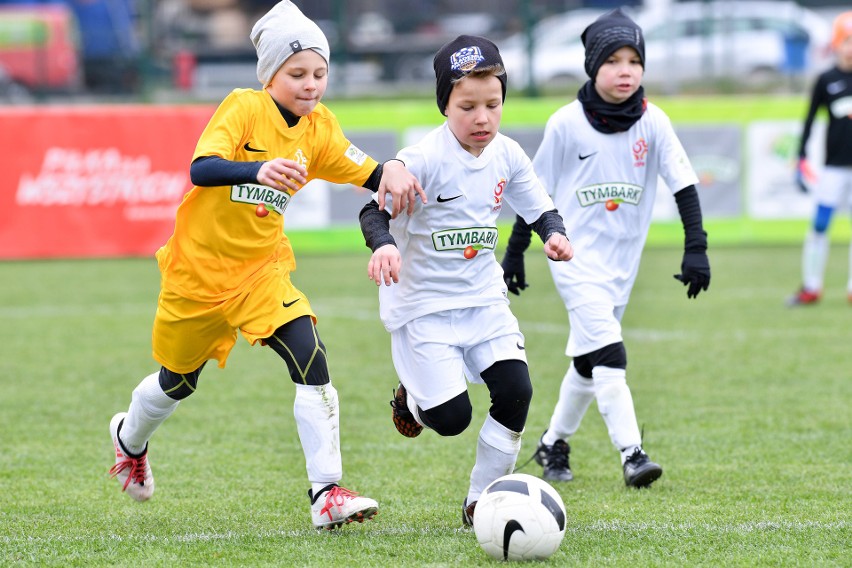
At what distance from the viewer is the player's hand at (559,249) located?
458 centimetres

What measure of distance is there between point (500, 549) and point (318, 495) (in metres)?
0.78

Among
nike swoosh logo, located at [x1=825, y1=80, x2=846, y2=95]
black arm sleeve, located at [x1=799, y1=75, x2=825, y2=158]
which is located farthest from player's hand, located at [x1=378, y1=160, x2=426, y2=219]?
nike swoosh logo, located at [x1=825, y1=80, x2=846, y2=95]

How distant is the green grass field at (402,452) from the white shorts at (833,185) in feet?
3.06

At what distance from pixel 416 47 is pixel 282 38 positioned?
1402cm

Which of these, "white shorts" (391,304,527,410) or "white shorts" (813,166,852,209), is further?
"white shorts" (813,166,852,209)

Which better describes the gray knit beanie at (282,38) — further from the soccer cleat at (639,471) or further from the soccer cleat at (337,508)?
the soccer cleat at (639,471)

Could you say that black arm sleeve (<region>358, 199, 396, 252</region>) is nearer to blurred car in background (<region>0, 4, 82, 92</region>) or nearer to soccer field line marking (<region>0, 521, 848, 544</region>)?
soccer field line marking (<region>0, 521, 848, 544</region>)

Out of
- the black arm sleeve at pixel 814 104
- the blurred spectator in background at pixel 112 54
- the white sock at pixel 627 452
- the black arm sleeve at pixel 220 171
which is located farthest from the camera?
the blurred spectator in background at pixel 112 54

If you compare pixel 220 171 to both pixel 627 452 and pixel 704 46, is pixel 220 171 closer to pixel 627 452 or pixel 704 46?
pixel 627 452

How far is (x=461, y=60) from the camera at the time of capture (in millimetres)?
4500

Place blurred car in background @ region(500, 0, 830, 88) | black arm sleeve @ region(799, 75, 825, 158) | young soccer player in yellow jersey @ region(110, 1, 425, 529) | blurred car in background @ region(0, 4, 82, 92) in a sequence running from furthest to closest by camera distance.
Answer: blurred car in background @ region(0, 4, 82, 92)
blurred car in background @ region(500, 0, 830, 88)
black arm sleeve @ region(799, 75, 825, 158)
young soccer player in yellow jersey @ region(110, 1, 425, 529)

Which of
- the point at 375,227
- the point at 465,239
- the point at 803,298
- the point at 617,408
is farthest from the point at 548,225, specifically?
the point at 803,298

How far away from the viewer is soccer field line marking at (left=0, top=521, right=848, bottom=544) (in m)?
4.52

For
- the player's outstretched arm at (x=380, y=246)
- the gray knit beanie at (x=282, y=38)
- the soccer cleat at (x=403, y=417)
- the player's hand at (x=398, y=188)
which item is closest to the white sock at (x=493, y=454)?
the soccer cleat at (x=403, y=417)
